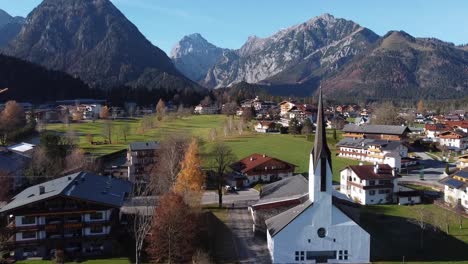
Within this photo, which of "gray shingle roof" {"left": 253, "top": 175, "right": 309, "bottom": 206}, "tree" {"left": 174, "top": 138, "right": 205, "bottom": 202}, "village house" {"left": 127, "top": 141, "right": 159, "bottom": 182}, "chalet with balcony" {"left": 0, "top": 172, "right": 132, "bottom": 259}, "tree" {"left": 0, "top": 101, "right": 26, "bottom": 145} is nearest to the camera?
"chalet with balcony" {"left": 0, "top": 172, "right": 132, "bottom": 259}

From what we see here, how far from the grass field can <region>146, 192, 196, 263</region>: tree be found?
29.9 metres

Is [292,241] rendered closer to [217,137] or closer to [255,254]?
[255,254]

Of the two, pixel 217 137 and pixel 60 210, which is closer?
pixel 60 210

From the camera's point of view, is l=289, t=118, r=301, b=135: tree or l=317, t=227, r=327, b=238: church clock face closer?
l=317, t=227, r=327, b=238: church clock face

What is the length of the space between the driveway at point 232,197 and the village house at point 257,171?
305 cm

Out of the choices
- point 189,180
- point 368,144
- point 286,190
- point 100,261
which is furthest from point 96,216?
point 368,144

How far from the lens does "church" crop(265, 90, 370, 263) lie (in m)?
25.4

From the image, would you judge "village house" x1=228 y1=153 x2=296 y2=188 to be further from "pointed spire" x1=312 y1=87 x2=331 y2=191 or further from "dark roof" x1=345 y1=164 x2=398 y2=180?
"pointed spire" x1=312 y1=87 x2=331 y2=191

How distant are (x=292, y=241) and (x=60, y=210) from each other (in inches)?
607

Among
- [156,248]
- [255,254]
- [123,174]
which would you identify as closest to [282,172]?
[123,174]

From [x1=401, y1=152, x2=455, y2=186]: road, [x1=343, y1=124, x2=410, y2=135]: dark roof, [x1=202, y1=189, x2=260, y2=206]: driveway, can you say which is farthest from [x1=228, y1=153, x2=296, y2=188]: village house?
[x1=343, y1=124, x2=410, y2=135]: dark roof

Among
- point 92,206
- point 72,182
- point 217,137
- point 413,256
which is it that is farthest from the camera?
point 217,137

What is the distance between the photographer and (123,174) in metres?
49.2

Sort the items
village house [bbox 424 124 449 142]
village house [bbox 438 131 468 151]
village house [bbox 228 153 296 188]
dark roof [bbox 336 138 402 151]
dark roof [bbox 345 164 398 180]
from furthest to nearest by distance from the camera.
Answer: village house [bbox 424 124 449 142]
village house [bbox 438 131 468 151]
dark roof [bbox 336 138 402 151]
village house [bbox 228 153 296 188]
dark roof [bbox 345 164 398 180]
